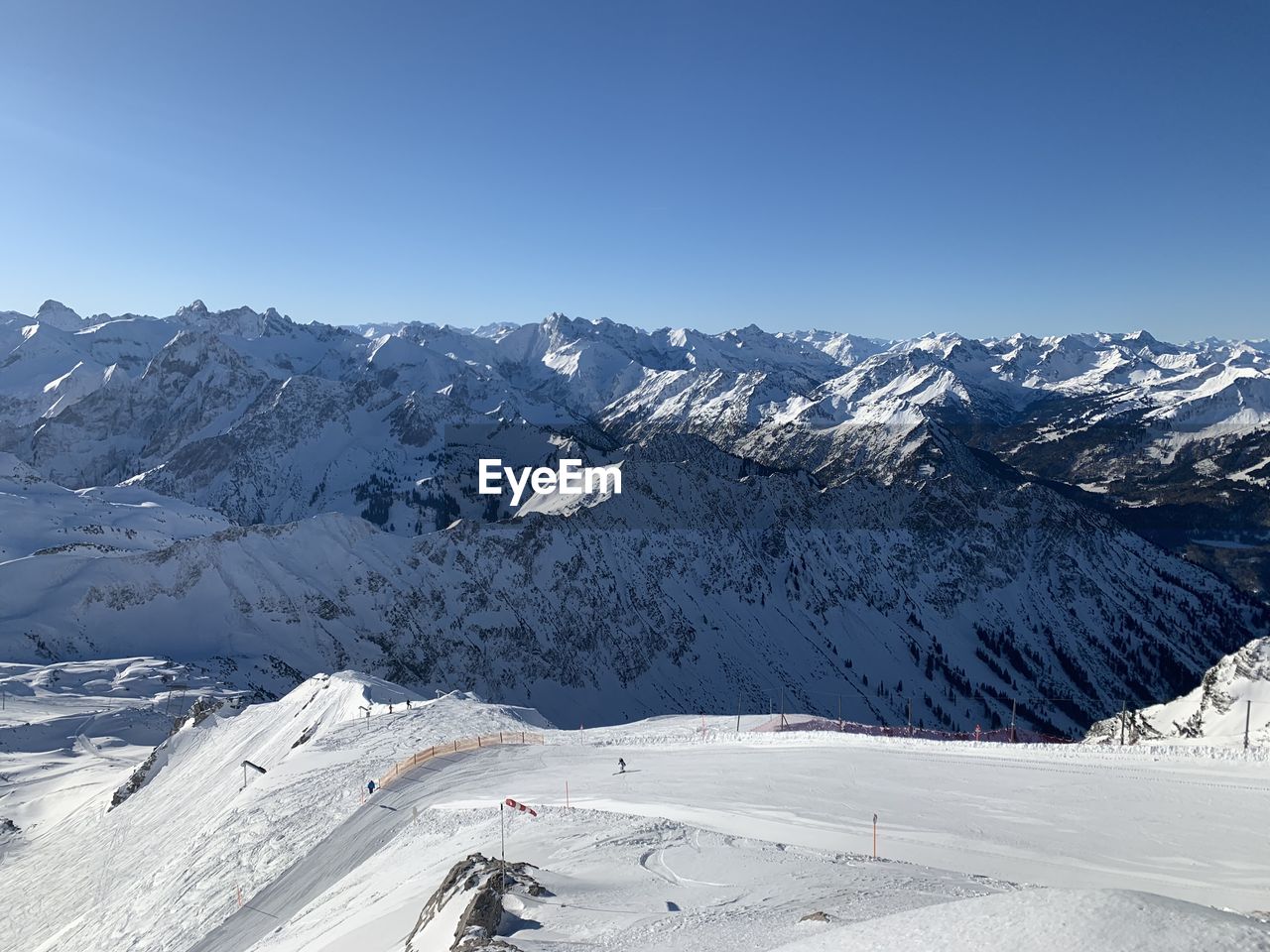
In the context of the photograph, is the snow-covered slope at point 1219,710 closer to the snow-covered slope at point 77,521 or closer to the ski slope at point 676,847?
the ski slope at point 676,847

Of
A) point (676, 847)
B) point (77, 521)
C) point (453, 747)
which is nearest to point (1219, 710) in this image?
point (676, 847)

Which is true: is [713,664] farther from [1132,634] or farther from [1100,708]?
[1132,634]

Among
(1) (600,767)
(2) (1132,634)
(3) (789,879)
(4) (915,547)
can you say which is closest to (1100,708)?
(2) (1132,634)

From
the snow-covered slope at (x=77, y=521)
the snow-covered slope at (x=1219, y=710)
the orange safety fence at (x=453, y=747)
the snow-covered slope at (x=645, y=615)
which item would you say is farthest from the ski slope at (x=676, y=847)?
the snow-covered slope at (x=77, y=521)

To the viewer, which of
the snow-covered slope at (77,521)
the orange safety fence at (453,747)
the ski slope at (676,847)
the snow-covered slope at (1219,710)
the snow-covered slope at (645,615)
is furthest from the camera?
the snow-covered slope at (77,521)

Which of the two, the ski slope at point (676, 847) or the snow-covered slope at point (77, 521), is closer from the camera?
the ski slope at point (676, 847)

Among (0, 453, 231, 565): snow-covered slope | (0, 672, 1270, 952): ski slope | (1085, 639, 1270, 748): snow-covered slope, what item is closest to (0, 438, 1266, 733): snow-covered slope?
(0, 453, 231, 565): snow-covered slope
